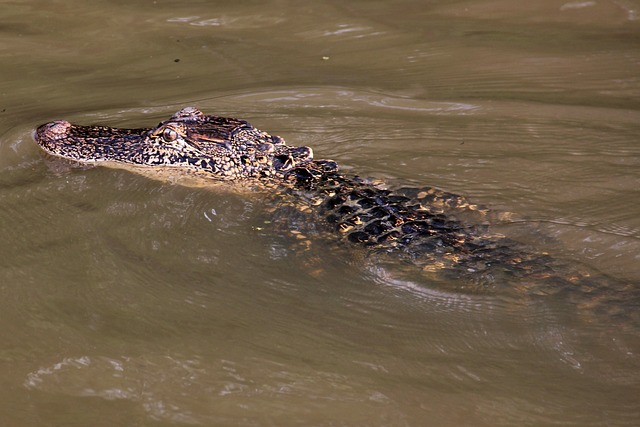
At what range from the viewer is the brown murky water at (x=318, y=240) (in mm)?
3463

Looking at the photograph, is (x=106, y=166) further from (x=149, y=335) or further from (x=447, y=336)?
(x=447, y=336)

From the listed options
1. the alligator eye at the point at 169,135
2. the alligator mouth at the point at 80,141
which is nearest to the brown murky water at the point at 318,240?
the alligator mouth at the point at 80,141

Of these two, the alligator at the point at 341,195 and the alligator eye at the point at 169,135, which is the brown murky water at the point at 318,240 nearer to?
the alligator at the point at 341,195

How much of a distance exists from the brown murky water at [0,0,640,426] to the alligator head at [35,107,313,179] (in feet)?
0.68

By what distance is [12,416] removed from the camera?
129 inches

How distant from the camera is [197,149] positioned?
564 centimetres

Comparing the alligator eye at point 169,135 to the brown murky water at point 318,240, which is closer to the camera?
the brown murky water at point 318,240

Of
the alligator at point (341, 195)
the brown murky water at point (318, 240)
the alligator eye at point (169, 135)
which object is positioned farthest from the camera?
the alligator eye at point (169, 135)

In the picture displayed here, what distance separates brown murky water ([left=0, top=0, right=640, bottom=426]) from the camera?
11.4 ft

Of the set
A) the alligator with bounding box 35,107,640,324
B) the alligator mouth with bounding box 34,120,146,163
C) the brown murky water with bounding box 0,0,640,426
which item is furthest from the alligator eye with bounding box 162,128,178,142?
the brown murky water with bounding box 0,0,640,426

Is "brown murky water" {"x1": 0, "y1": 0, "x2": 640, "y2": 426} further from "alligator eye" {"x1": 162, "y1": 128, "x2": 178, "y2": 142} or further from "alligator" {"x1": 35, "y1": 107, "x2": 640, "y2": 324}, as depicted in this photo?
"alligator eye" {"x1": 162, "y1": 128, "x2": 178, "y2": 142}

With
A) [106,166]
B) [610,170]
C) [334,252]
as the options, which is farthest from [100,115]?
[610,170]

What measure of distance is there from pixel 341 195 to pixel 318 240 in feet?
1.51

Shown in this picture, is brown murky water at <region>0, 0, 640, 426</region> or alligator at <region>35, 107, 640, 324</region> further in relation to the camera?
alligator at <region>35, 107, 640, 324</region>
